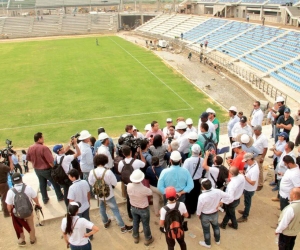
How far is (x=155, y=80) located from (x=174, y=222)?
66.9 feet

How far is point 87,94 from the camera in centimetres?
2152

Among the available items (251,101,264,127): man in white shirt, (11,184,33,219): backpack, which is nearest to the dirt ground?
(11,184,33,219): backpack

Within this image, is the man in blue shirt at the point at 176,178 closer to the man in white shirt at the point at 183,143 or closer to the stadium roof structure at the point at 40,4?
the man in white shirt at the point at 183,143

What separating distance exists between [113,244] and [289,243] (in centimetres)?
298

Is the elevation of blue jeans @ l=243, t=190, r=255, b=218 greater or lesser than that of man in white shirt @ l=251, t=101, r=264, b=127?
lesser

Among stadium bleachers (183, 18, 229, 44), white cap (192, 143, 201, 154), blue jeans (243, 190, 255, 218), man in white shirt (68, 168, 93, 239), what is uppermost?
stadium bleachers (183, 18, 229, 44)

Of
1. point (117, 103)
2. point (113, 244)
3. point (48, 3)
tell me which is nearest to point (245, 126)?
point (113, 244)

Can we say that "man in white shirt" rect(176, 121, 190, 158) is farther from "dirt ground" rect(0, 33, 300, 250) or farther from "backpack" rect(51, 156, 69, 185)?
"backpack" rect(51, 156, 69, 185)

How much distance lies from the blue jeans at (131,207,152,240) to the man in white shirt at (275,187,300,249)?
83.9 inches

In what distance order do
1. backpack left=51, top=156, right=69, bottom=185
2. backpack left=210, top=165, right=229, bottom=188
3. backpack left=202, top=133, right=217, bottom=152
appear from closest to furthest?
backpack left=210, top=165, right=229, bottom=188
backpack left=51, top=156, right=69, bottom=185
backpack left=202, top=133, right=217, bottom=152

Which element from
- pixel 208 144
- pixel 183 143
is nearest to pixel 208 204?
pixel 208 144

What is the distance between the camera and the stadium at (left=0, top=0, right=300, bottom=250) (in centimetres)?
1503

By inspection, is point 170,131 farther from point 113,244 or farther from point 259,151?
point 113,244

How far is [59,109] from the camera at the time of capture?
61.9 feet
